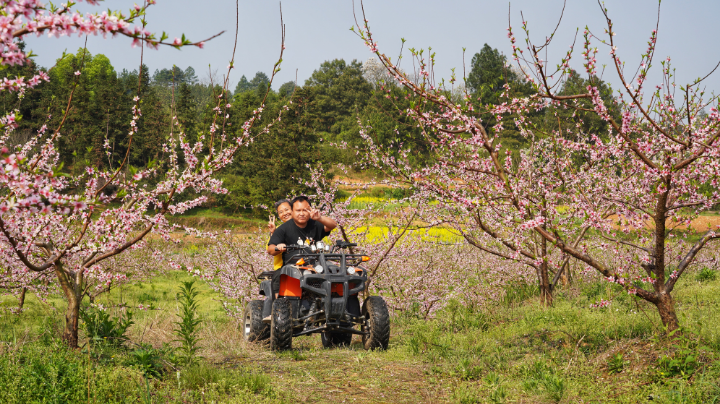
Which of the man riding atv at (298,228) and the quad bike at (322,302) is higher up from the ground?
the man riding atv at (298,228)

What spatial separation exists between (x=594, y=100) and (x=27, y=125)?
3709cm

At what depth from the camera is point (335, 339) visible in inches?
265

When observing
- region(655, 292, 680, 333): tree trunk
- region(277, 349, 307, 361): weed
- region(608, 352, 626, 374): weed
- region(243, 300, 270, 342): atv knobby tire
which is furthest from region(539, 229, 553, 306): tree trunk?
region(243, 300, 270, 342): atv knobby tire

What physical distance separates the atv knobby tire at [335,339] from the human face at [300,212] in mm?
1564

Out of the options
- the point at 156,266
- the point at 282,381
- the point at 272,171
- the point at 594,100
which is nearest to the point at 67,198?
the point at 282,381

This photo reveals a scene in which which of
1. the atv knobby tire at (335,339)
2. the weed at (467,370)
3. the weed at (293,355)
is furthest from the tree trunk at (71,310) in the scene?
the weed at (467,370)

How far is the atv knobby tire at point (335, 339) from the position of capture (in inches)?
263

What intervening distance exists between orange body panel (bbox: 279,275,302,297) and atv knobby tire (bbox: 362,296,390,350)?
0.89 m

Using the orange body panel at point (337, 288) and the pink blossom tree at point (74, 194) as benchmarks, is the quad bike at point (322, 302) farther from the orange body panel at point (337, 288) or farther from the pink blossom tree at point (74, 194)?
the pink blossom tree at point (74, 194)

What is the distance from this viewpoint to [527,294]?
30.9ft

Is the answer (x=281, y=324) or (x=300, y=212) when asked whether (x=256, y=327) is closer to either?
(x=281, y=324)

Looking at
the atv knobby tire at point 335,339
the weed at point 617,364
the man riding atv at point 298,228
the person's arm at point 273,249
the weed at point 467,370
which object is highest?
the man riding atv at point 298,228

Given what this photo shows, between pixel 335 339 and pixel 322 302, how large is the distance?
1.20 meters

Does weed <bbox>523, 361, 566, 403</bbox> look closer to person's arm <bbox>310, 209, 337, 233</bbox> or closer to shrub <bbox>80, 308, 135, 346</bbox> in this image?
person's arm <bbox>310, 209, 337, 233</bbox>
